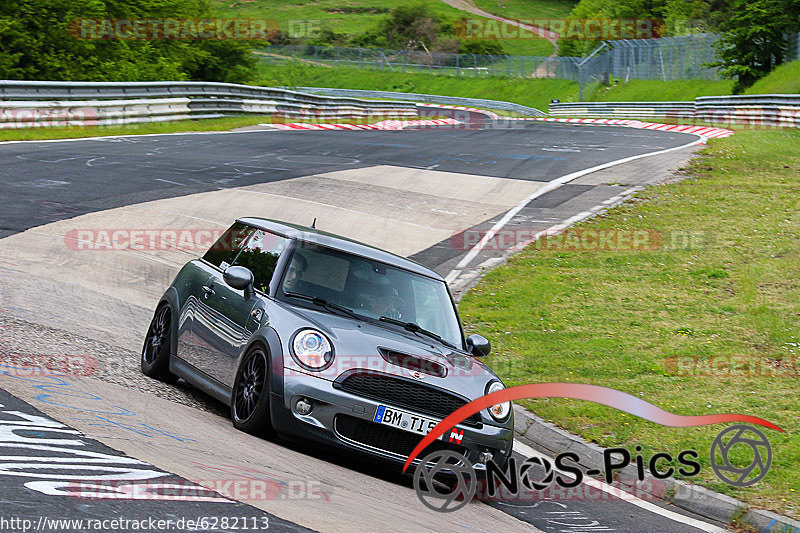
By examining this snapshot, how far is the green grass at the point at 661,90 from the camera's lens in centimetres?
5906

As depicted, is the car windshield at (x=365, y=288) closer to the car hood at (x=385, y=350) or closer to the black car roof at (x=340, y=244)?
the black car roof at (x=340, y=244)

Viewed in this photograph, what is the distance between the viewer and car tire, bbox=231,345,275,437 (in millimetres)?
6590

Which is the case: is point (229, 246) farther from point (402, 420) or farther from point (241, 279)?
point (402, 420)

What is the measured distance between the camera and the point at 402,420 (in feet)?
21.1

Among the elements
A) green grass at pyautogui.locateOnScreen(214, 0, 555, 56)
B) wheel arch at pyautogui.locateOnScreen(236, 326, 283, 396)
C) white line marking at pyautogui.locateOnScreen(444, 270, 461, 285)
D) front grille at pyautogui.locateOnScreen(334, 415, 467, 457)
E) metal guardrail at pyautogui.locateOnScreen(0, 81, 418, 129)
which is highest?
green grass at pyautogui.locateOnScreen(214, 0, 555, 56)

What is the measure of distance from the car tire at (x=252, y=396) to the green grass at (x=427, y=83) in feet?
238

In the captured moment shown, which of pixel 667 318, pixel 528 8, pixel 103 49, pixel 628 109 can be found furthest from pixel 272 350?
pixel 528 8

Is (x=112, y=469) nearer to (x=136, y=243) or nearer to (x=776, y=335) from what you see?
(x=776, y=335)

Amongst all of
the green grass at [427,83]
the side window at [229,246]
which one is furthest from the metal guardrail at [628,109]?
the side window at [229,246]

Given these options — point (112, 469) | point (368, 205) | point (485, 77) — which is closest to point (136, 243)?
point (368, 205)

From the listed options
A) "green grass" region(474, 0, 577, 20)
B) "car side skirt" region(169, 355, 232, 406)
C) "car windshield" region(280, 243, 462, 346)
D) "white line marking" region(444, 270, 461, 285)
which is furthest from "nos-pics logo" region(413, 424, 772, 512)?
"green grass" region(474, 0, 577, 20)

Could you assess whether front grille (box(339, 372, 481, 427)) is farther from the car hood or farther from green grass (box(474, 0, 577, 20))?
green grass (box(474, 0, 577, 20))

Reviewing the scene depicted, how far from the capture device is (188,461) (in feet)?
18.4

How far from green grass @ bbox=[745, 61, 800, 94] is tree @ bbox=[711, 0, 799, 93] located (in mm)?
1334
